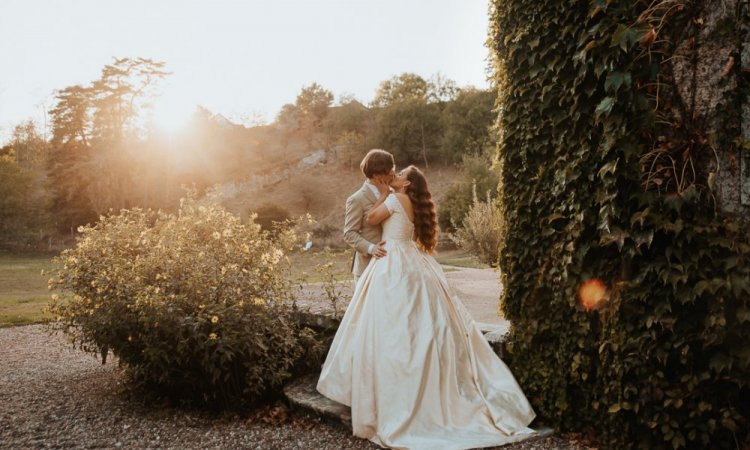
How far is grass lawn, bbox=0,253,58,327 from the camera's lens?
10114 millimetres

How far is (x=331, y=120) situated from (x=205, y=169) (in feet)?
52.9

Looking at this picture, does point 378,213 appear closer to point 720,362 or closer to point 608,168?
point 608,168

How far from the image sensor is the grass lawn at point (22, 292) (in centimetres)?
1011

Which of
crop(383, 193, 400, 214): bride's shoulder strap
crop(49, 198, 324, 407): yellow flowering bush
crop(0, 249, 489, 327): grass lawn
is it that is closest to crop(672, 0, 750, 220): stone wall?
crop(383, 193, 400, 214): bride's shoulder strap

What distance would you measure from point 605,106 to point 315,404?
3.37 meters

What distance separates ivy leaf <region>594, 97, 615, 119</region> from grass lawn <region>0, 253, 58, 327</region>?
739cm

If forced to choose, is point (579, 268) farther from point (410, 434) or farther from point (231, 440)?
point (231, 440)

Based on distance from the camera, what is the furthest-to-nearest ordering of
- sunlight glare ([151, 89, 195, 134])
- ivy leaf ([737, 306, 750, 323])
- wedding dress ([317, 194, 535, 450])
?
sunlight glare ([151, 89, 195, 134])
wedding dress ([317, 194, 535, 450])
ivy leaf ([737, 306, 750, 323])

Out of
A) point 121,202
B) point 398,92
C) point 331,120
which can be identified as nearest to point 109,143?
point 121,202

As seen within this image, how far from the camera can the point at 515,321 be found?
174 inches

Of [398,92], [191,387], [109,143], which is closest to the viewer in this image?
[191,387]

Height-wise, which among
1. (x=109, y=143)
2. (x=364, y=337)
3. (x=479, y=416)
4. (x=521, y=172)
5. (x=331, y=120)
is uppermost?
(x=331, y=120)

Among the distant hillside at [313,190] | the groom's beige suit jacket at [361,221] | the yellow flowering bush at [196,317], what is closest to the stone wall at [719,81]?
the groom's beige suit jacket at [361,221]

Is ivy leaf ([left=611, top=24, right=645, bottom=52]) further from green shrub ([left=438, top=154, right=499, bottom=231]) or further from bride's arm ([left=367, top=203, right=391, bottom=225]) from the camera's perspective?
green shrub ([left=438, top=154, right=499, bottom=231])
